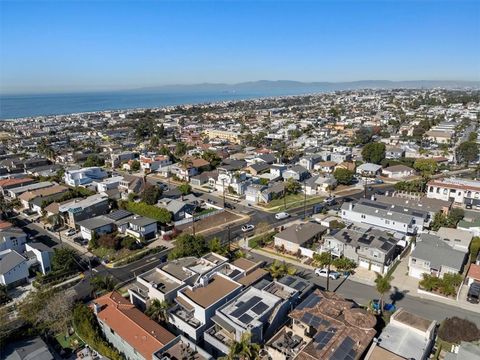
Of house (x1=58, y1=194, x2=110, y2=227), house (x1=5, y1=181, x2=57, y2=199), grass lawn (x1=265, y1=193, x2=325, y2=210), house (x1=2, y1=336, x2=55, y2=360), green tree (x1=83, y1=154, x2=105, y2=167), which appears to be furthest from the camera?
green tree (x1=83, y1=154, x2=105, y2=167)

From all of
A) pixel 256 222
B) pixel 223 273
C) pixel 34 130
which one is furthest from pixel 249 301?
pixel 34 130

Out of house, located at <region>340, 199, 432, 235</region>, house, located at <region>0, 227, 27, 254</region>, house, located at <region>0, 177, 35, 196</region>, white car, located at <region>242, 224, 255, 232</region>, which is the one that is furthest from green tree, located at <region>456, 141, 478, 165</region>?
house, located at <region>0, 177, 35, 196</region>

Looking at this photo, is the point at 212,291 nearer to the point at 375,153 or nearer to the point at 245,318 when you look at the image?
the point at 245,318

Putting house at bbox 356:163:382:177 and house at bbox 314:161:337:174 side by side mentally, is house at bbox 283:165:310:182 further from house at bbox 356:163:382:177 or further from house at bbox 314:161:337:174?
house at bbox 356:163:382:177

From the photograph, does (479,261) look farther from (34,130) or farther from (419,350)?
(34,130)

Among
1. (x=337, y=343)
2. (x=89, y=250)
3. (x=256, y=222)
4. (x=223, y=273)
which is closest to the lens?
(x=337, y=343)

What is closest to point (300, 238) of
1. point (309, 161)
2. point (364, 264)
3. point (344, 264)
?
point (344, 264)
